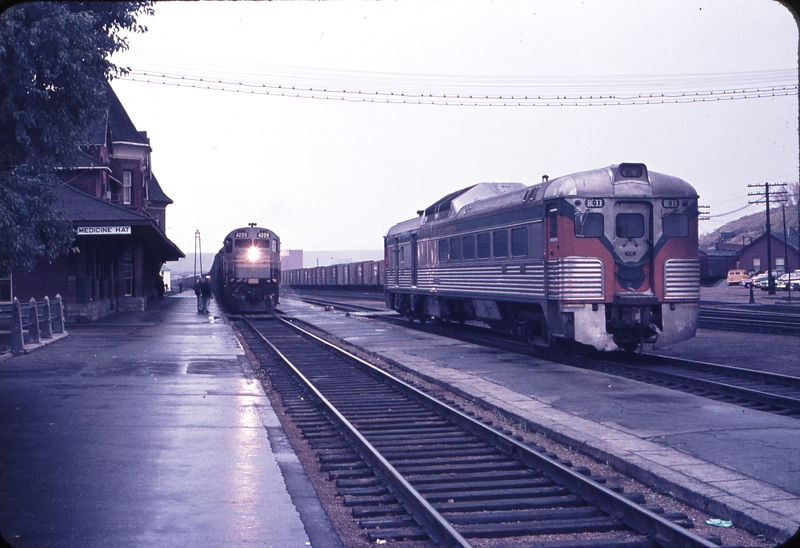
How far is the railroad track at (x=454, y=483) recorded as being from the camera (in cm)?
544

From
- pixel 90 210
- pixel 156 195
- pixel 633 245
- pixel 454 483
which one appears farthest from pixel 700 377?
pixel 156 195

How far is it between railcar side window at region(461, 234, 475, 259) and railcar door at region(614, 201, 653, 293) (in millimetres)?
5161

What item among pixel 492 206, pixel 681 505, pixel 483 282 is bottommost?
pixel 681 505

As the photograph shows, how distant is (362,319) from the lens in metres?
30.8

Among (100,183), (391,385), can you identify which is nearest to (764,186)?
(100,183)

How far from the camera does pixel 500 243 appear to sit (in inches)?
673

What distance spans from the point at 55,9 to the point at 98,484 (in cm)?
688

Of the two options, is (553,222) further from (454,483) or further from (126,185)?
(126,185)

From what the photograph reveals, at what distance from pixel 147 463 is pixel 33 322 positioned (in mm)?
12753

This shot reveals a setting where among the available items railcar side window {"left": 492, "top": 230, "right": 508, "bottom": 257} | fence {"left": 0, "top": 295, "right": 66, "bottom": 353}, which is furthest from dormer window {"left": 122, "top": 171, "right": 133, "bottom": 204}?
railcar side window {"left": 492, "top": 230, "right": 508, "bottom": 257}

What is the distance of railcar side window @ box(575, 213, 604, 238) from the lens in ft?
46.0

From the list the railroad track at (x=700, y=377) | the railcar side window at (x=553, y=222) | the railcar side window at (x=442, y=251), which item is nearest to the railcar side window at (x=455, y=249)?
the railcar side window at (x=442, y=251)

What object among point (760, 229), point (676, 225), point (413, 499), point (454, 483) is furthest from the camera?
point (760, 229)

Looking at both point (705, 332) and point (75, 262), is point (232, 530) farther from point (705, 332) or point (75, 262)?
point (75, 262)
